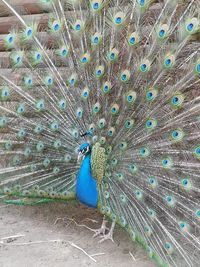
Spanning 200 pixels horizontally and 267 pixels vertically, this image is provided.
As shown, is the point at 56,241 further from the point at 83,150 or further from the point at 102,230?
the point at 83,150

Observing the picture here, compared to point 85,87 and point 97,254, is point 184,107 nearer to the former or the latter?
point 85,87

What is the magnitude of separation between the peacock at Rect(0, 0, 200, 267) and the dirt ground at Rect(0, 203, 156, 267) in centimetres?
15

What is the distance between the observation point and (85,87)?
10.1ft

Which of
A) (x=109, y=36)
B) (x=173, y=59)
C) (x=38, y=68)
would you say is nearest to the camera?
(x=173, y=59)

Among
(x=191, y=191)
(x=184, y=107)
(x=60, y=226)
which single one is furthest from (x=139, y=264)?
(x=184, y=107)

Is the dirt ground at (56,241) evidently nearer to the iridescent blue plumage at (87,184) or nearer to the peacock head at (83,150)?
the iridescent blue plumage at (87,184)

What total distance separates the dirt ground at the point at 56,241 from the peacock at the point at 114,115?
15 cm

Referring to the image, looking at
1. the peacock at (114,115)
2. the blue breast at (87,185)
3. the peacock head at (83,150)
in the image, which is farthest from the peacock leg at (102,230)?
the peacock head at (83,150)

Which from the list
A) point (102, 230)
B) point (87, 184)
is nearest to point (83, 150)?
point (87, 184)

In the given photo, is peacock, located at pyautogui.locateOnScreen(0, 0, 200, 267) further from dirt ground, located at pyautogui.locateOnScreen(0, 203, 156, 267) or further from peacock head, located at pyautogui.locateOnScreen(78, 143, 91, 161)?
dirt ground, located at pyautogui.locateOnScreen(0, 203, 156, 267)

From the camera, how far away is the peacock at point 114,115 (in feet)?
9.14

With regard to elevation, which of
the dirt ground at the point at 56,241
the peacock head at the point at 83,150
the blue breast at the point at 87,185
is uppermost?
the peacock head at the point at 83,150

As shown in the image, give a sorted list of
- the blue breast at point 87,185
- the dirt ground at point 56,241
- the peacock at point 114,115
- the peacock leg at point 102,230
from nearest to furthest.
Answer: the peacock at point 114,115 → the dirt ground at point 56,241 → the blue breast at point 87,185 → the peacock leg at point 102,230

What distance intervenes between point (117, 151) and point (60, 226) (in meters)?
0.77
